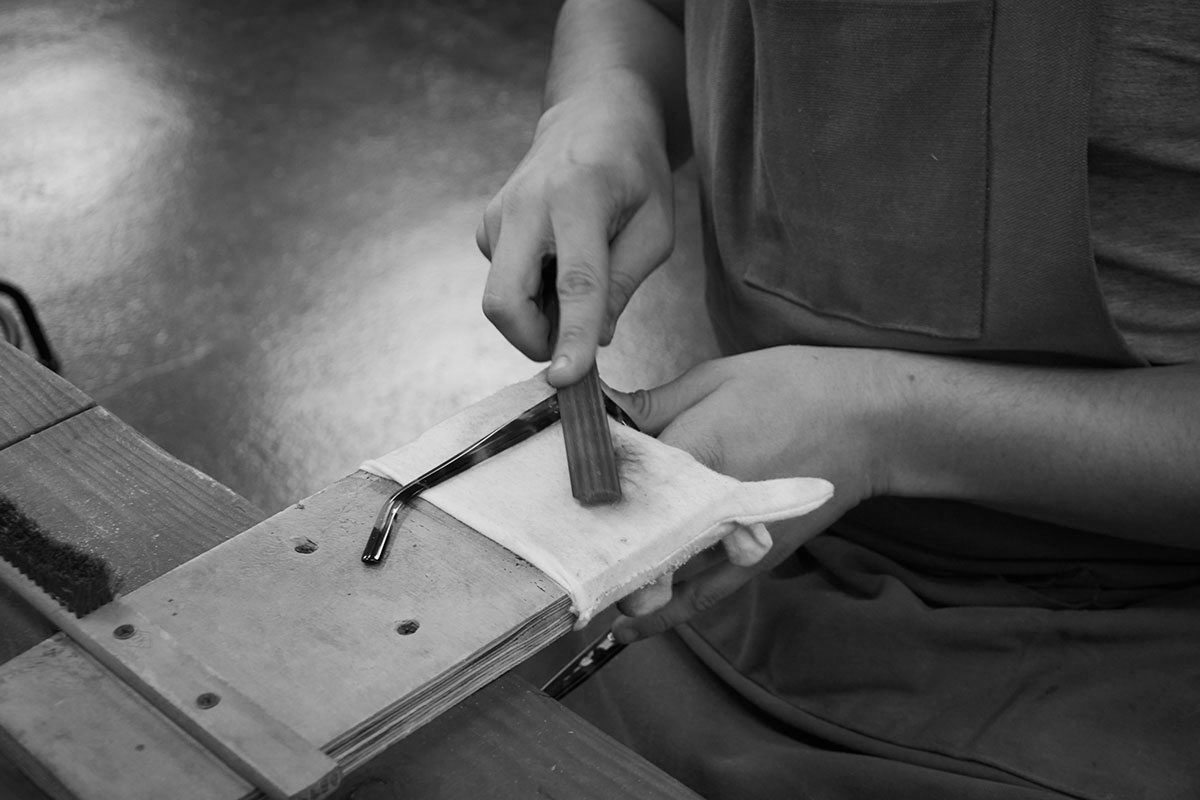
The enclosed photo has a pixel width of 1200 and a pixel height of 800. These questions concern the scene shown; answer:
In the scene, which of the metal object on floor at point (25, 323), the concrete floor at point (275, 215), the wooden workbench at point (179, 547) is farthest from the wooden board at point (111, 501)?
the concrete floor at point (275, 215)

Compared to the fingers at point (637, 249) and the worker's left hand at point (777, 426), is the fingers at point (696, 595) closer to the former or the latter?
the worker's left hand at point (777, 426)

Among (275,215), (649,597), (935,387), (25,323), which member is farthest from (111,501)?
(275,215)

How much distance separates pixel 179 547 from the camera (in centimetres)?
70

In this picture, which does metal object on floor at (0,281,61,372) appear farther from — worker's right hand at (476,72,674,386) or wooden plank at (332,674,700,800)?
wooden plank at (332,674,700,800)

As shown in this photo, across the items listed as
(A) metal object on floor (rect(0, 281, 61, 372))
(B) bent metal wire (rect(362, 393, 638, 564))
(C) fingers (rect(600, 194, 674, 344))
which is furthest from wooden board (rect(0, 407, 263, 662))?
(A) metal object on floor (rect(0, 281, 61, 372))

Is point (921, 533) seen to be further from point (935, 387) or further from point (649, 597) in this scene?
point (649, 597)

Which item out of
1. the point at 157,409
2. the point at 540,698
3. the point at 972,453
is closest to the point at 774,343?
the point at 972,453

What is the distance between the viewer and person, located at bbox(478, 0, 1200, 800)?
80 cm

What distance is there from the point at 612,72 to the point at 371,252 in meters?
1.39

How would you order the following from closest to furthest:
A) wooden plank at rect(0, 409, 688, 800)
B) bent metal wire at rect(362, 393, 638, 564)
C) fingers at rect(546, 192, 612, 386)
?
wooden plank at rect(0, 409, 688, 800) < bent metal wire at rect(362, 393, 638, 564) < fingers at rect(546, 192, 612, 386)

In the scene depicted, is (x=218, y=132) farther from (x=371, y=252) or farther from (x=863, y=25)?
(x=863, y=25)

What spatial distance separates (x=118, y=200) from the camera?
8.36 feet

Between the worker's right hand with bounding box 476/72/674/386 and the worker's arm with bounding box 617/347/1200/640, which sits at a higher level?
the worker's right hand with bounding box 476/72/674/386

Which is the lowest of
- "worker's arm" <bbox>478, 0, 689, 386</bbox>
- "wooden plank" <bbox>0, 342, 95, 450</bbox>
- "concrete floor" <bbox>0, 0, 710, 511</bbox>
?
"concrete floor" <bbox>0, 0, 710, 511</bbox>
